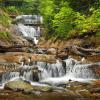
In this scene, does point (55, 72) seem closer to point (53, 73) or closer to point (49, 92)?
point (53, 73)

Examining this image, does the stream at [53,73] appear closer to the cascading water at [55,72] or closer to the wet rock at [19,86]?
the cascading water at [55,72]

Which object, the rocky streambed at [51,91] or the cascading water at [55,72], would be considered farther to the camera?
the cascading water at [55,72]

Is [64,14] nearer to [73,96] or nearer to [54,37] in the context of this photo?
[54,37]

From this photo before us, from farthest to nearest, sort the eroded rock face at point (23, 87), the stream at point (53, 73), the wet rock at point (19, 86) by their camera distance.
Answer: the stream at point (53, 73)
the wet rock at point (19, 86)
the eroded rock face at point (23, 87)

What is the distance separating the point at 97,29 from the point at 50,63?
8.63 meters

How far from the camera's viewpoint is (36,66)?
76.5 ft

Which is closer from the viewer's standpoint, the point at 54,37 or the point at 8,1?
the point at 54,37

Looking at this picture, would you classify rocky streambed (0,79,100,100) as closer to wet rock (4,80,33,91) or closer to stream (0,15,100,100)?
wet rock (4,80,33,91)

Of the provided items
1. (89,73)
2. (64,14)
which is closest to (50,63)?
(89,73)

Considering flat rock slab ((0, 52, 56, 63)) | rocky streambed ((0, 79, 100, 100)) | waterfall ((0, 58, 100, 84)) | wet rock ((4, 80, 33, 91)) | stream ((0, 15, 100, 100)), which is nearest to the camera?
rocky streambed ((0, 79, 100, 100))

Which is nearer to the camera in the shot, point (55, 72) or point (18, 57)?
point (55, 72)

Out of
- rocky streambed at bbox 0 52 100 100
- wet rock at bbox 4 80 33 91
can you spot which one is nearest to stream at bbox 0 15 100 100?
rocky streambed at bbox 0 52 100 100

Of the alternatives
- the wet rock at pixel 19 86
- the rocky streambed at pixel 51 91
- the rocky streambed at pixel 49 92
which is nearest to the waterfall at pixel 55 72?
the rocky streambed at pixel 51 91

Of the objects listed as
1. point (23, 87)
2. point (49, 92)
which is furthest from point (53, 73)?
point (49, 92)
